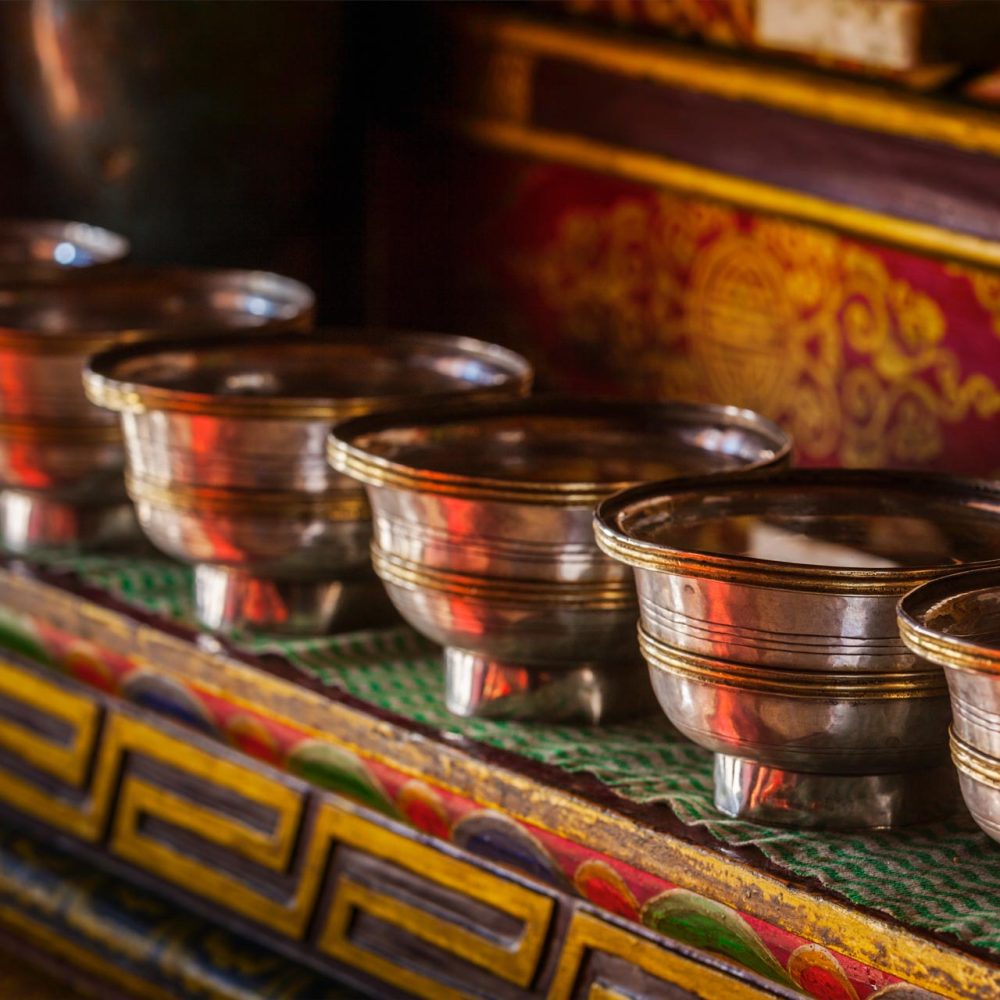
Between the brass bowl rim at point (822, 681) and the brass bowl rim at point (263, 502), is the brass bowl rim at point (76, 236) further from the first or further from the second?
the brass bowl rim at point (822, 681)

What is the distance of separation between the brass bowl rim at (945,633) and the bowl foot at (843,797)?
0.62 feet

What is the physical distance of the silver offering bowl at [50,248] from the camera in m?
2.77

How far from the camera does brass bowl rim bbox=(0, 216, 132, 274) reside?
279 cm

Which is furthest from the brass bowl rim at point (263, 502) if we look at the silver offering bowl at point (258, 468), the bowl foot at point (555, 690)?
the bowl foot at point (555, 690)

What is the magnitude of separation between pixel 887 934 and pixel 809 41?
0.99m

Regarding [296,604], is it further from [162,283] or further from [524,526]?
[162,283]

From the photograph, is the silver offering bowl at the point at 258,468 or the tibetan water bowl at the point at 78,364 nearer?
the silver offering bowl at the point at 258,468

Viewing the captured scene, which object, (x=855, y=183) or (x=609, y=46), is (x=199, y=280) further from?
(x=855, y=183)

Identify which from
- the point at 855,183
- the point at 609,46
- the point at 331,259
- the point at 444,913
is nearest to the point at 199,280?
the point at 331,259

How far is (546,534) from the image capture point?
1760mm

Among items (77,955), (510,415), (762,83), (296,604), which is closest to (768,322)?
(762,83)

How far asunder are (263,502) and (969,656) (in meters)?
0.94

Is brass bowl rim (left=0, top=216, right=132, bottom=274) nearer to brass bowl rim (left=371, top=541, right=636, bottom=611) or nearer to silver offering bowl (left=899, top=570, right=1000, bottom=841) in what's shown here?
brass bowl rim (left=371, top=541, right=636, bottom=611)

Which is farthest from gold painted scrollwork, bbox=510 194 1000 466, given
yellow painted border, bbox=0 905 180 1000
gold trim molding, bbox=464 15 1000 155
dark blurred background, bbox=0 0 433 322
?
yellow painted border, bbox=0 905 180 1000
